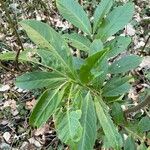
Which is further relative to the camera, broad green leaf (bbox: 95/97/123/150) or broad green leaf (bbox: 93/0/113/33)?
broad green leaf (bbox: 93/0/113/33)

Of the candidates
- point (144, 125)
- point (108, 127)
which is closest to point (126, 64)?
point (144, 125)

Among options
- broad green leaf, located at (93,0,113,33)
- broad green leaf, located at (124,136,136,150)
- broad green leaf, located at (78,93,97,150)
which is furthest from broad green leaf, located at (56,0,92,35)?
broad green leaf, located at (124,136,136,150)

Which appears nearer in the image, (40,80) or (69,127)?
(69,127)

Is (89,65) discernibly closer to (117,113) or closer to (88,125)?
(88,125)

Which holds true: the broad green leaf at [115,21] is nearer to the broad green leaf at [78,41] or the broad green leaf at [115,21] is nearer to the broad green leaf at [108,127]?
the broad green leaf at [78,41]

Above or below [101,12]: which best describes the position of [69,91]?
below

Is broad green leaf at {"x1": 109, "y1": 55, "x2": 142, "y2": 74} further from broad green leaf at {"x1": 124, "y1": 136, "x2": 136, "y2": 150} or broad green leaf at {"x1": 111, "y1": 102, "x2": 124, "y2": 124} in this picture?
broad green leaf at {"x1": 124, "y1": 136, "x2": 136, "y2": 150}

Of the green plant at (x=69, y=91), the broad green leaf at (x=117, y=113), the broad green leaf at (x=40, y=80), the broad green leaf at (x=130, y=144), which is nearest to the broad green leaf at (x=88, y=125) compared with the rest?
the green plant at (x=69, y=91)
